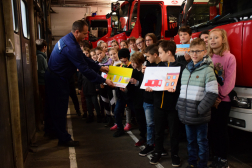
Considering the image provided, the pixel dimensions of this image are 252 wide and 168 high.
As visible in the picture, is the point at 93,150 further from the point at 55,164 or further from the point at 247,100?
the point at 247,100

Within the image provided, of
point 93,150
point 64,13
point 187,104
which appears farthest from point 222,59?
point 64,13

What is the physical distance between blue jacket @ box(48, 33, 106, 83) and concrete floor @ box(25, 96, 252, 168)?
1.17 metres

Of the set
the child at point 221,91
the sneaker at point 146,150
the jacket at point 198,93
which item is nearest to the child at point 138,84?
the sneaker at point 146,150

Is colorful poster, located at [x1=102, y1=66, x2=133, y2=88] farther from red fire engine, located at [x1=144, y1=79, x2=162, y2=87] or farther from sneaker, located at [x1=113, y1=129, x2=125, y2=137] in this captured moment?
sneaker, located at [x1=113, y1=129, x2=125, y2=137]

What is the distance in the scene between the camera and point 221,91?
261 centimetres

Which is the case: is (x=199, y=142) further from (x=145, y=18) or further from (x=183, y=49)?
(x=145, y=18)

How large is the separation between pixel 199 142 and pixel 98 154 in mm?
1613

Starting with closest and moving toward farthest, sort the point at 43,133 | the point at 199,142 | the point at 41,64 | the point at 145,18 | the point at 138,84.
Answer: the point at 199,142 → the point at 138,84 → the point at 43,133 → the point at 41,64 → the point at 145,18

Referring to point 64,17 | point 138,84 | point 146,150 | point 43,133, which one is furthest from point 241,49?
point 64,17

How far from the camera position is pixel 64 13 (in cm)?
1537

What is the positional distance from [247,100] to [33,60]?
3.88 m

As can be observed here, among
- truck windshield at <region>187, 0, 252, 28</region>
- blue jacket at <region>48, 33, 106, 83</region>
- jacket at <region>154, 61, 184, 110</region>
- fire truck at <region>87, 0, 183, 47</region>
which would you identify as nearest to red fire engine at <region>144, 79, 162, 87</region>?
jacket at <region>154, 61, 184, 110</region>

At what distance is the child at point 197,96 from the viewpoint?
241cm

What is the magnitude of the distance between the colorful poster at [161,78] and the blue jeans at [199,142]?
580 mm
